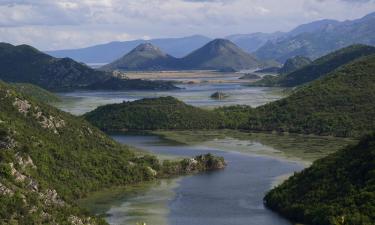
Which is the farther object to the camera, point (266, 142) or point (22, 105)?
point (266, 142)

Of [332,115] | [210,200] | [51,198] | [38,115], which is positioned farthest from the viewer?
[332,115]

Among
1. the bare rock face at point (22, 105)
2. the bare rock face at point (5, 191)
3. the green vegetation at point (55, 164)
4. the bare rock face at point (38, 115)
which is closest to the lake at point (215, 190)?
the green vegetation at point (55, 164)

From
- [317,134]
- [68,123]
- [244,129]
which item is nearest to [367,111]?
[317,134]

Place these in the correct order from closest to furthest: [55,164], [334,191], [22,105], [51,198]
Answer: [51,198], [334,191], [55,164], [22,105]

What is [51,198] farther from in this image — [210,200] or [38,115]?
[38,115]

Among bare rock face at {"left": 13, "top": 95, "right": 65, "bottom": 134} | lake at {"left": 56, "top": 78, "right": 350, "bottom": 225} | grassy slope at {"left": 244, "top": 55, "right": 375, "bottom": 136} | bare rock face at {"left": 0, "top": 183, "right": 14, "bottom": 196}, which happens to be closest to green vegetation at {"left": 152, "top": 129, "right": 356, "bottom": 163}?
lake at {"left": 56, "top": 78, "right": 350, "bottom": 225}

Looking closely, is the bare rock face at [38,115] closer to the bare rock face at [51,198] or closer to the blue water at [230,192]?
the blue water at [230,192]

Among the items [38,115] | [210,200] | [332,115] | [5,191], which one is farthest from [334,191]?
[332,115]

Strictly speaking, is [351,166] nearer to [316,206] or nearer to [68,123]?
[316,206]
